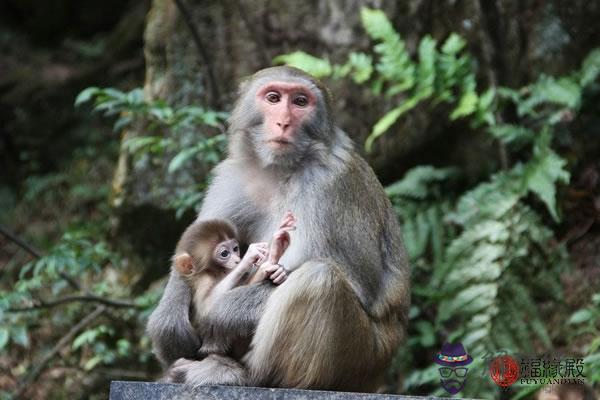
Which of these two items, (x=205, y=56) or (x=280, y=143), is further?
(x=205, y=56)

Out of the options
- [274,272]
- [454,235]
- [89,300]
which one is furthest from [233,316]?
[454,235]

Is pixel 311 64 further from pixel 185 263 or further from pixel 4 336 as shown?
pixel 4 336

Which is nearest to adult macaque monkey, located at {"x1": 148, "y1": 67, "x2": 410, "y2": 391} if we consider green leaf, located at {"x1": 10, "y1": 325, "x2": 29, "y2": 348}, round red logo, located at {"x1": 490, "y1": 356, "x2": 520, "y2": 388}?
round red logo, located at {"x1": 490, "y1": 356, "x2": 520, "y2": 388}

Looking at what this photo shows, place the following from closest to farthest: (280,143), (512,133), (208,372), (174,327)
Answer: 1. (208,372)
2. (174,327)
3. (280,143)
4. (512,133)

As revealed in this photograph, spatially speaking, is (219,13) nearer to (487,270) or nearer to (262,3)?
(262,3)

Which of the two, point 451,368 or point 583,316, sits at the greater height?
point 451,368

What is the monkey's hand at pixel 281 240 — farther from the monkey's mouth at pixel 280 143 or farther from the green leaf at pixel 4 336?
the green leaf at pixel 4 336

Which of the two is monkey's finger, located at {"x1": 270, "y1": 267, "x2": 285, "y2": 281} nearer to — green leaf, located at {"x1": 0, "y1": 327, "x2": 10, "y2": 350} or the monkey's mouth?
the monkey's mouth

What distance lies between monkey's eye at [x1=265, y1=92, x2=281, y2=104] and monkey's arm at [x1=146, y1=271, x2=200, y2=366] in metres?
1.08

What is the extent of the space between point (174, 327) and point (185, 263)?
1.07 feet

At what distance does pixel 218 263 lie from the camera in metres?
4.08

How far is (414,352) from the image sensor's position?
747 cm

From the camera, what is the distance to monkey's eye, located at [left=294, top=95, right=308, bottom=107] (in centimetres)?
438

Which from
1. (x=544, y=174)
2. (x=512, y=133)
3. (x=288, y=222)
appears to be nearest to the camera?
(x=288, y=222)
